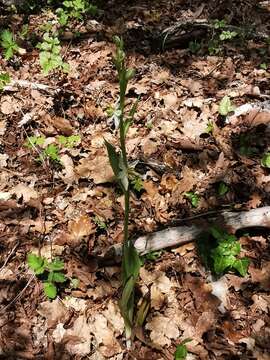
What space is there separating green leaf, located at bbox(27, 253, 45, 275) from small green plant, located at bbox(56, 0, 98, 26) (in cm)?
304

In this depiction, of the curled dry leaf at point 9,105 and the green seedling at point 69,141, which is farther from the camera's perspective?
the curled dry leaf at point 9,105

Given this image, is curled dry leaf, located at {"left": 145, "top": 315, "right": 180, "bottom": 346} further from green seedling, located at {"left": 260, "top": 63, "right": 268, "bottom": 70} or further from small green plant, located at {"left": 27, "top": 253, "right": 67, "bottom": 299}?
green seedling, located at {"left": 260, "top": 63, "right": 268, "bottom": 70}

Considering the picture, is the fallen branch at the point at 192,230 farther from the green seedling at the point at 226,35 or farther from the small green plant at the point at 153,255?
the green seedling at the point at 226,35

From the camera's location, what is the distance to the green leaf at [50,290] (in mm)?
2609

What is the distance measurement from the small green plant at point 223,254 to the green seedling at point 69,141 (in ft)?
4.52

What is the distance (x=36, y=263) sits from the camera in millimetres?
2676

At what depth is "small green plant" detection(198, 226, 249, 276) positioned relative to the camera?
2695 millimetres

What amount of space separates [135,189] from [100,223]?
40 cm

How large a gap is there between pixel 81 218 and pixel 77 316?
69cm

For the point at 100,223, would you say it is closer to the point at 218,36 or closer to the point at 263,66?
the point at 263,66

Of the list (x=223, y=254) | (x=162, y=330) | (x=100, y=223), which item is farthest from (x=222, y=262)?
(x=100, y=223)

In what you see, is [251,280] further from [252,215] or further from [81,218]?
[81,218]

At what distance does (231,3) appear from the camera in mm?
5078

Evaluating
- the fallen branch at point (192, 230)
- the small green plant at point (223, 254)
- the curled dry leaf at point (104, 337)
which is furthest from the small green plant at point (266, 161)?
the curled dry leaf at point (104, 337)
